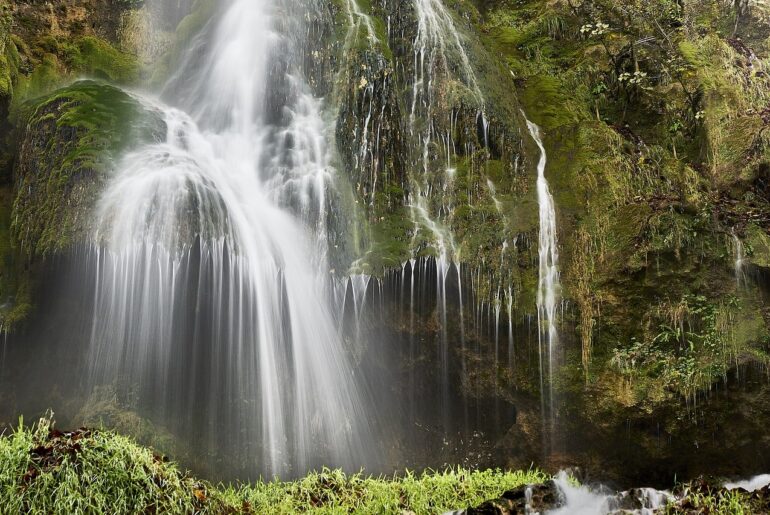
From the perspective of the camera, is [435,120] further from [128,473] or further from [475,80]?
[128,473]

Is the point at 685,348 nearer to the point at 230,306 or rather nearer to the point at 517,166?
the point at 517,166

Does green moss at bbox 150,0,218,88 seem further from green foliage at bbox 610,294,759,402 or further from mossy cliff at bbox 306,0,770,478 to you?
green foliage at bbox 610,294,759,402

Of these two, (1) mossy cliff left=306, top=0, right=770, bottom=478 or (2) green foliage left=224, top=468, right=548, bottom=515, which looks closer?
(2) green foliage left=224, top=468, right=548, bottom=515

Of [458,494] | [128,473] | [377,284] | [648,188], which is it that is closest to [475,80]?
[648,188]

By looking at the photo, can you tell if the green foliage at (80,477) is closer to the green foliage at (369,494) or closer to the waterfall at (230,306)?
the green foliage at (369,494)

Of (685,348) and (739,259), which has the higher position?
(739,259)

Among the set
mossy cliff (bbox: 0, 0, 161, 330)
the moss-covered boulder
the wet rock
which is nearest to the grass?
the wet rock

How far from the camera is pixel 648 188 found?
31.3ft

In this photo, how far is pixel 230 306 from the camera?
28.0ft

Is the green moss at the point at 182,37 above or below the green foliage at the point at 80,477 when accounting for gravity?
above

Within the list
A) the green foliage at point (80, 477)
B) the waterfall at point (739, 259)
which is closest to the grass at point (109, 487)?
the green foliage at point (80, 477)

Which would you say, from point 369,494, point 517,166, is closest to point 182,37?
point 517,166

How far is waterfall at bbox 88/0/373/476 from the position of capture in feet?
27.0

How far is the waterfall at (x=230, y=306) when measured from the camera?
8.23 metres
